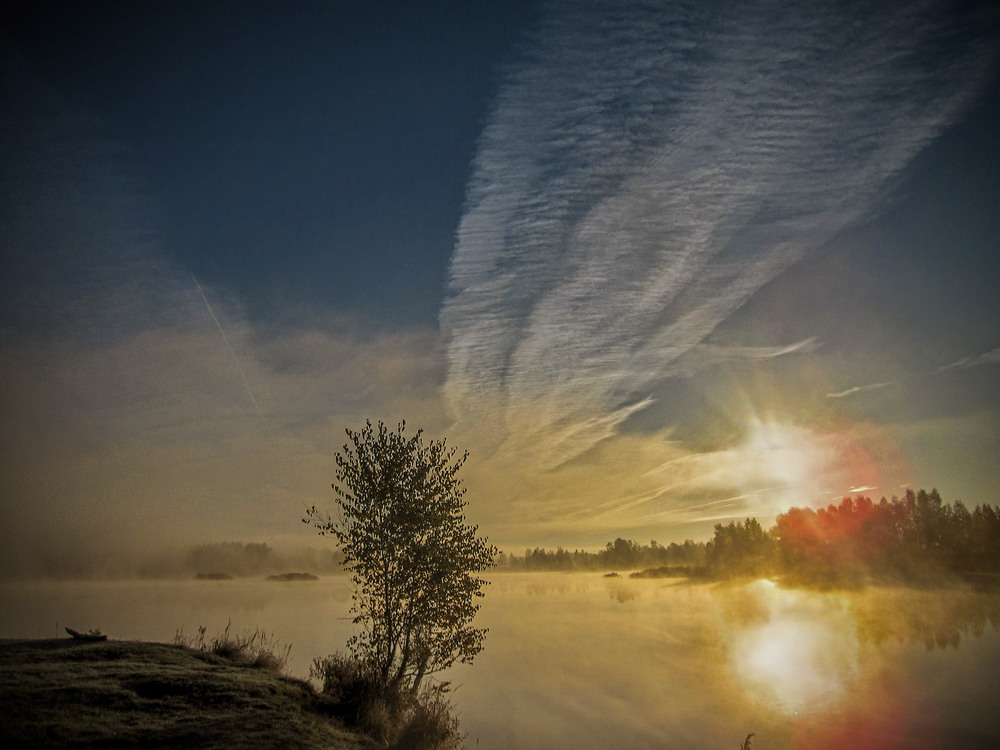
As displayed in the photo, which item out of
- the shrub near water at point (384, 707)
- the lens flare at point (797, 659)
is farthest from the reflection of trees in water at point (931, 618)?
the shrub near water at point (384, 707)

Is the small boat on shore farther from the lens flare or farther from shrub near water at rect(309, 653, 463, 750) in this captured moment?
the lens flare

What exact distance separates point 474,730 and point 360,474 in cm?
3219

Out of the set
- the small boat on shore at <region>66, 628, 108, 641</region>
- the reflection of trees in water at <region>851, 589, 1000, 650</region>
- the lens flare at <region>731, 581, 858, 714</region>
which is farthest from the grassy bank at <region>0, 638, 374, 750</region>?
the reflection of trees in water at <region>851, 589, 1000, 650</region>

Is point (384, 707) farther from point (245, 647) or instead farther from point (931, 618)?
point (931, 618)

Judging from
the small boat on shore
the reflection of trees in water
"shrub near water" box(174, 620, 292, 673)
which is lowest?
the reflection of trees in water

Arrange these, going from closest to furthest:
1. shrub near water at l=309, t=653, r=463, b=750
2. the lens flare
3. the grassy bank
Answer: the grassy bank
shrub near water at l=309, t=653, r=463, b=750
the lens flare

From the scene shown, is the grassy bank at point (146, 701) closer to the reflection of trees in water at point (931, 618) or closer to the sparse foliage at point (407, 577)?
the sparse foliage at point (407, 577)

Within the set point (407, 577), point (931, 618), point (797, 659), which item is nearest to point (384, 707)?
point (407, 577)

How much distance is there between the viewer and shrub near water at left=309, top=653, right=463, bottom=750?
20.6 m

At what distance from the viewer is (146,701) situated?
1563cm

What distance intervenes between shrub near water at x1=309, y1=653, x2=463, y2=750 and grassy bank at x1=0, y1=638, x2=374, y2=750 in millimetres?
1192

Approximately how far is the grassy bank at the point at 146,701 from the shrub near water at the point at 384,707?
119 centimetres

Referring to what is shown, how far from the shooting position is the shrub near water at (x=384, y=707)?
810 inches

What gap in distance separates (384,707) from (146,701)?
9.60 meters
